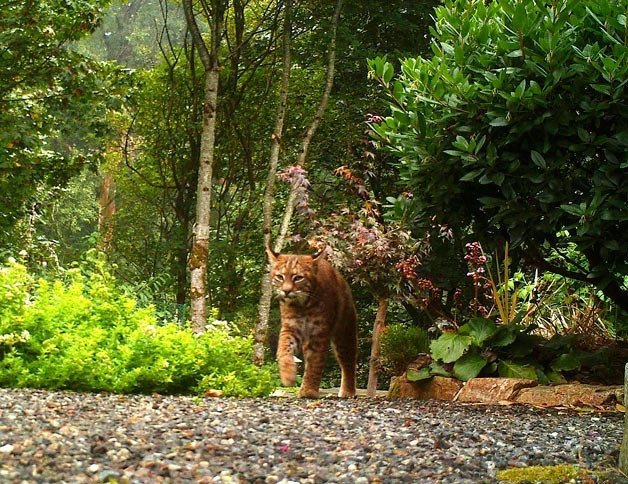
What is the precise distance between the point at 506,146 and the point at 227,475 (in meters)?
2.80

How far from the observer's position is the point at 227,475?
275 cm

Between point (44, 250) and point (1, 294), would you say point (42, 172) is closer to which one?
point (44, 250)

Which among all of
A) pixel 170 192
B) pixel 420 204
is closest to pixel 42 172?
pixel 170 192

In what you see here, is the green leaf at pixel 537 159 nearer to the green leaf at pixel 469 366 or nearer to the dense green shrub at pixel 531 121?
the dense green shrub at pixel 531 121

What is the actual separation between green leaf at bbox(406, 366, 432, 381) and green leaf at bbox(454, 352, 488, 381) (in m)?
0.25

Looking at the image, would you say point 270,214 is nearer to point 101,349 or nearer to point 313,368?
point 313,368

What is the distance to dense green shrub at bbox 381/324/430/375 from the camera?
7.06 metres

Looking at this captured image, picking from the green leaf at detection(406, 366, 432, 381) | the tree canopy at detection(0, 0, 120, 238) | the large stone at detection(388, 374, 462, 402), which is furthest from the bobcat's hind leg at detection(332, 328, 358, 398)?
the tree canopy at detection(0, 0, 120, 238)

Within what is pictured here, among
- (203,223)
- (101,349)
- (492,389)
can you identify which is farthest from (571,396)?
(203,223)

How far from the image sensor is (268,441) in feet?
11.2

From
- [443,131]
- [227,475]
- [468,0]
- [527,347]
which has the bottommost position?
[227,475]

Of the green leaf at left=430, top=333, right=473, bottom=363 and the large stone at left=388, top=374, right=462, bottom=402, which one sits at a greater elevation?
the green leaf at left=430, top=333, right=473, bottom=363

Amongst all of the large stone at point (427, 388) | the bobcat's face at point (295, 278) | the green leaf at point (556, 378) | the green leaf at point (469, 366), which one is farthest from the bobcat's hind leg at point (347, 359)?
the green leaf at point (556, 378)

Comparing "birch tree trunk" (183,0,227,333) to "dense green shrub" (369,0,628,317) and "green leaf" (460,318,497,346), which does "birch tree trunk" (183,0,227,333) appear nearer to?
"green leaf" (460,318,497,346)
